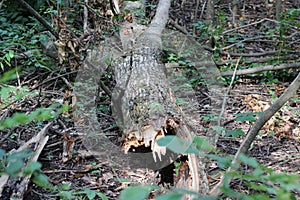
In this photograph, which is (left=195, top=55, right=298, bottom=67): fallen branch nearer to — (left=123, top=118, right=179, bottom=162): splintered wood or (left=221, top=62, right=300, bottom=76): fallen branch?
(left=221, top=62, right=300, bottom=76): fallen branch

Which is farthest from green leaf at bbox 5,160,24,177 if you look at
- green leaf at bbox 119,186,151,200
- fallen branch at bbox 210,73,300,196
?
fallen branch at bbox 210,73,300,196

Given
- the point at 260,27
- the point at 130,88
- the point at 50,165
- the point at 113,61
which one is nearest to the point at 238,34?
the point at 260,27

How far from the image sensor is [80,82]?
14.4 ft

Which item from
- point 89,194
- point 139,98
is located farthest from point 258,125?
point 89,194

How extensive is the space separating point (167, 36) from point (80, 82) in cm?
189

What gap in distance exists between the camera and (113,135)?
12.5 ft

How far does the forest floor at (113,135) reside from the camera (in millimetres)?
3076

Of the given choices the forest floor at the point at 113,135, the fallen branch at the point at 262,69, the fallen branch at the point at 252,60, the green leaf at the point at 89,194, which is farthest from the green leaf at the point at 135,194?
the fallen branch at the point at 252,60

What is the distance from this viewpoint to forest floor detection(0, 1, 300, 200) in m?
3.08

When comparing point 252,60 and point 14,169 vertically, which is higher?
point 14,169

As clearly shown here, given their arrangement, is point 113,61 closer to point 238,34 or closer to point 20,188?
point 20,188

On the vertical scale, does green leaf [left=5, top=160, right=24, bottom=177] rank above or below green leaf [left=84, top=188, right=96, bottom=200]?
above

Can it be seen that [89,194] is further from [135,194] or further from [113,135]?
[113,135]

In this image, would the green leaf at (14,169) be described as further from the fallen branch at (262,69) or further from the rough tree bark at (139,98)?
the fallen branch at (262,69)
